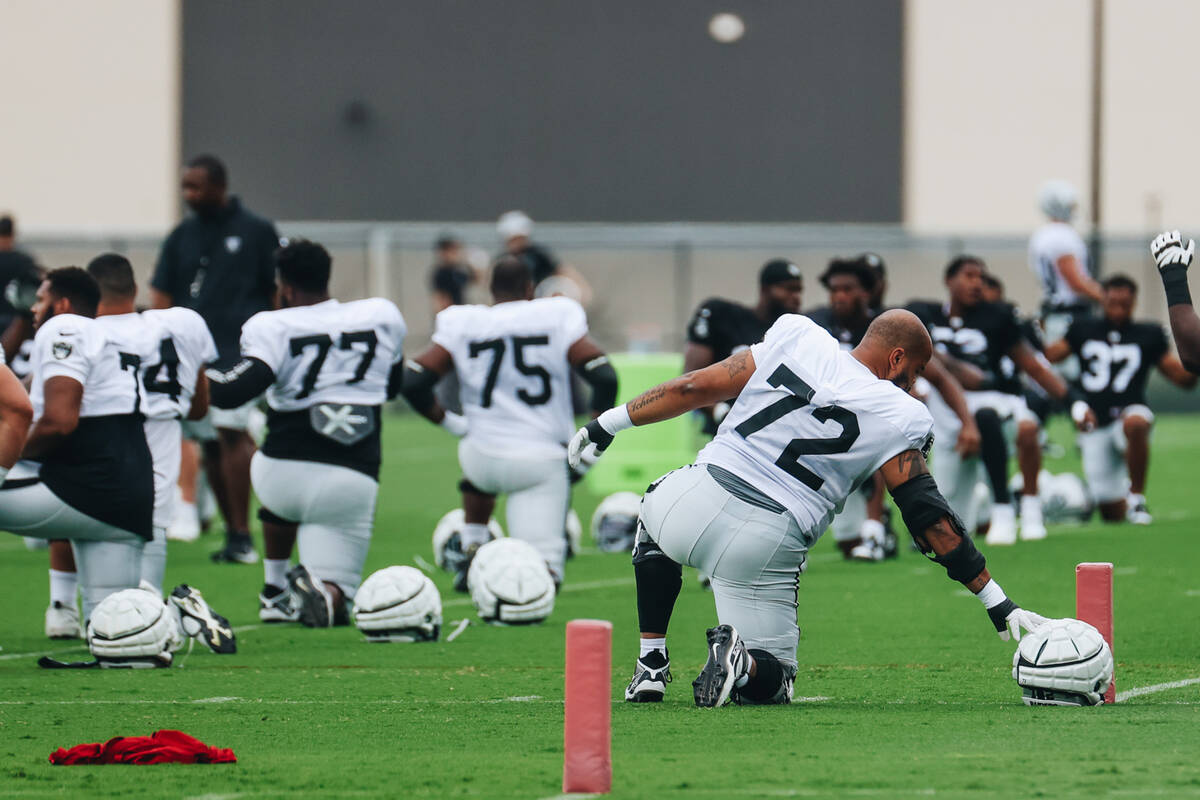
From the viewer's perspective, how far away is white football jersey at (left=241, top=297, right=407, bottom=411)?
31.3 feet

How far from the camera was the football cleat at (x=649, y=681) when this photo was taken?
276 inches

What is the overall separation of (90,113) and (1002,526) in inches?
1008

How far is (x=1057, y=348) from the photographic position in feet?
48.5

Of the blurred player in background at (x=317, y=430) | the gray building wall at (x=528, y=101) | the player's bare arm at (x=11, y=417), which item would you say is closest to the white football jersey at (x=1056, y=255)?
the blurred player in background at (x=317, y=430)

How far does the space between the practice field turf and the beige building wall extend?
79.3 feet

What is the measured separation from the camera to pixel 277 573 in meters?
9.95

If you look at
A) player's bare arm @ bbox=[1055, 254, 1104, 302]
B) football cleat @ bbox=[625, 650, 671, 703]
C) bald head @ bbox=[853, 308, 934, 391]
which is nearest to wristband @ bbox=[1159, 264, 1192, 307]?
bald head @ bbox=[853, 308, 934, 391]

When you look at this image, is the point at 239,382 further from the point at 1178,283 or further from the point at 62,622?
the point at 1178,283

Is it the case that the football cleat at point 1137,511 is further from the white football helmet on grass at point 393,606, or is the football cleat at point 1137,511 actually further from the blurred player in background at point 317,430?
the white football helmet on grass at point 393,606

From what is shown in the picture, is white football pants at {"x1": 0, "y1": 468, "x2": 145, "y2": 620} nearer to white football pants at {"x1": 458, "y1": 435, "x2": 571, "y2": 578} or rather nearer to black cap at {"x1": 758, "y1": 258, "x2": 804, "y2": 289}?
white football pants at {"x1": 458, "y1": 435, "x2": 571, "y2": 578}

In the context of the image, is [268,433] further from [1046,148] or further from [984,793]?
[1046,148]

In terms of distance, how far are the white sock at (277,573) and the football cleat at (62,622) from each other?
1.01m

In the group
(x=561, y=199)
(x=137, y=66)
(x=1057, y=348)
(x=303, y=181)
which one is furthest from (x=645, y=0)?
(x=1057, y=348)

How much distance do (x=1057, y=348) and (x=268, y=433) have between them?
715 cm
